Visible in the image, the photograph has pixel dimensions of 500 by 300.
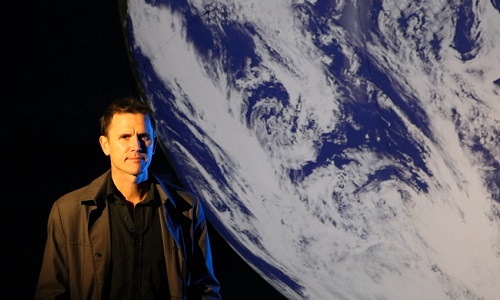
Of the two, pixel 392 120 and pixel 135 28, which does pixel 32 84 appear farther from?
pixel 392 120

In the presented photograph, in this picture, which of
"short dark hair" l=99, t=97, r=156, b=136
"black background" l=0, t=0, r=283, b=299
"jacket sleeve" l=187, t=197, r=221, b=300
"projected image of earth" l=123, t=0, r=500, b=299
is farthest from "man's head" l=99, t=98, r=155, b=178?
"black background" l=0, t=0, r=283, b=299

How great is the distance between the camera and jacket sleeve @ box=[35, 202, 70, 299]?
47.4 inches

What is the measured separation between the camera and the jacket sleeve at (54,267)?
1204 mm

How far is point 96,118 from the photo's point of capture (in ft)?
8.29

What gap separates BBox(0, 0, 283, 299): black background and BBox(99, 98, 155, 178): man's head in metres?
1.28

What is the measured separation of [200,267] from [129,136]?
1.10 ft

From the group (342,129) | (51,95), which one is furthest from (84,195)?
(51,95)

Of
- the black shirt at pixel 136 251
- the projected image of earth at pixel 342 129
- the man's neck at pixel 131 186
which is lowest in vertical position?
the black shirt at pixel 136 251

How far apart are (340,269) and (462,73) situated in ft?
2.73

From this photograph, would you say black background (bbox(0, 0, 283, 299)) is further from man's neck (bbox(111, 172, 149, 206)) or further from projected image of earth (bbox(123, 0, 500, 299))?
man's neck (bbox(111, 172, 149, 206))

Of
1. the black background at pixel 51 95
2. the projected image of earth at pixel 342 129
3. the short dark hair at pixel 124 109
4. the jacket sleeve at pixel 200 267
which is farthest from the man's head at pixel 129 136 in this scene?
the black background at pixel 51 95

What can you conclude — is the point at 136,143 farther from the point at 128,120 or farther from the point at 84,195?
the point at 84,195

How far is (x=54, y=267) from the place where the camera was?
47.9 inches

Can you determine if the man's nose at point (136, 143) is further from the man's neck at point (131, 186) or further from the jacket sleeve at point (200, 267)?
the jacket sleeve at point (200, 267)
